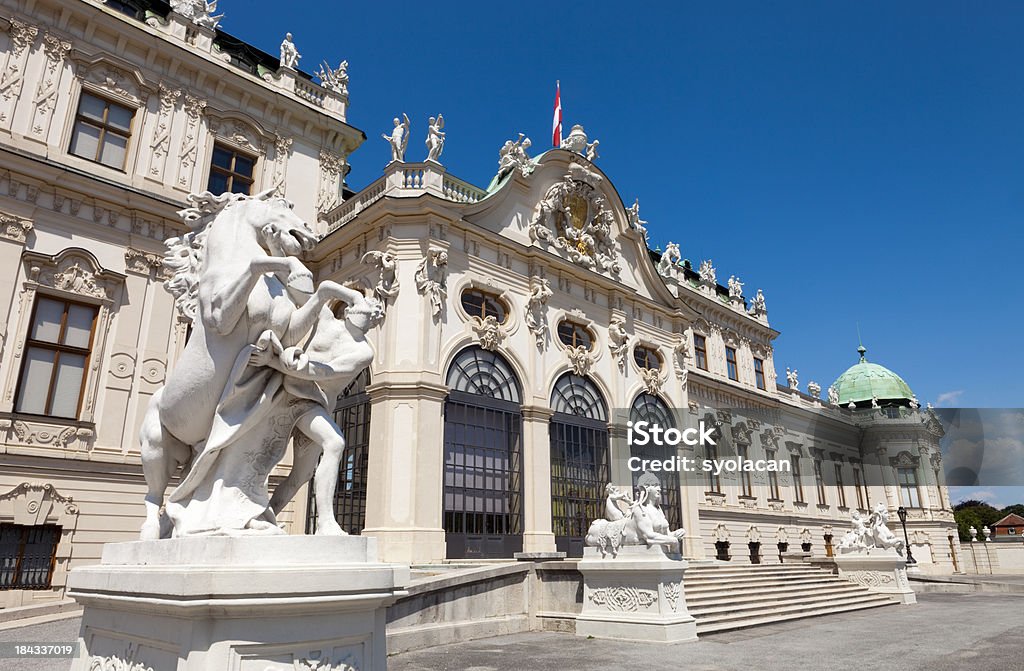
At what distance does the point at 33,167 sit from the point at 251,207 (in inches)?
573

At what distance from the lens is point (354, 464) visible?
57.1 ft

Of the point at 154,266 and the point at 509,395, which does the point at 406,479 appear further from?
the point at 154,266

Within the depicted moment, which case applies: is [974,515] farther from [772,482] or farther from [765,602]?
[765,602]

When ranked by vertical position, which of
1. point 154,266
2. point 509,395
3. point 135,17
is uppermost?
point 135,17

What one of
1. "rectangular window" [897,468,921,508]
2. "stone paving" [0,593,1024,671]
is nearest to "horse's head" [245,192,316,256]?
"stone paving" [0,593,1024,671]

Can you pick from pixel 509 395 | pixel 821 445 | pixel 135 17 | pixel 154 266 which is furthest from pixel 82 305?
pixel 821 445

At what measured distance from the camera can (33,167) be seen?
50.4ft

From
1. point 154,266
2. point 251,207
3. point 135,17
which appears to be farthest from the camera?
point 135,17

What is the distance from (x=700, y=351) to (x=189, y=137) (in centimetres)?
2368

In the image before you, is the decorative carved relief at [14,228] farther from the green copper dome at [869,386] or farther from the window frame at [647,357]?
the green copper dome at [869,386]

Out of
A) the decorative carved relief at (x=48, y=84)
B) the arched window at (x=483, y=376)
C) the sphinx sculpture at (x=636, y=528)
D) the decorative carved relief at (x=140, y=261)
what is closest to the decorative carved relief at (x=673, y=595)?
the sphinx sculpture at (x=636, y=528)

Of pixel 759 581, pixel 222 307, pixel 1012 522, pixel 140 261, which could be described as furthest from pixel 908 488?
pixel 222 307

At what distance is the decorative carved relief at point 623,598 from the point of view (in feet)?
38.6

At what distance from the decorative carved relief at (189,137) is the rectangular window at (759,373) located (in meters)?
28.3
